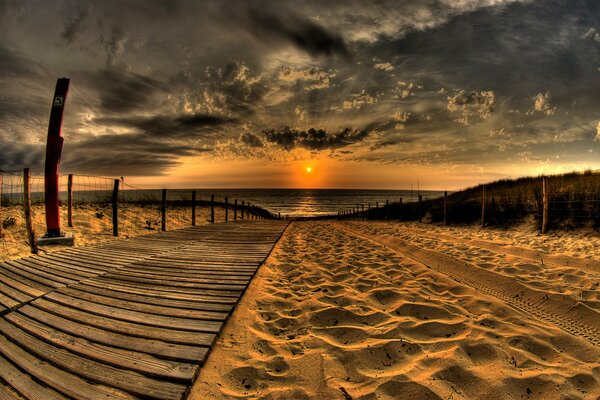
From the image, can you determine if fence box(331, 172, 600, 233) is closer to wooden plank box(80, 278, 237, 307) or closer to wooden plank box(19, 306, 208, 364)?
wooden plank box(80, 278, 237, 307)

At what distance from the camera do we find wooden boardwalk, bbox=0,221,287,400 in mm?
2051

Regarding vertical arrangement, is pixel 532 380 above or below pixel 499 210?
below

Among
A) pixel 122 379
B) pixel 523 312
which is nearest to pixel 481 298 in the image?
pixel 523 312

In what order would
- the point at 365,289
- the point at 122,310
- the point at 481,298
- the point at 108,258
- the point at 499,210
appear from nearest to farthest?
the point at 122,310
the point at 481,298
the point at 365,289
the point at 108,258
the point at 499,210

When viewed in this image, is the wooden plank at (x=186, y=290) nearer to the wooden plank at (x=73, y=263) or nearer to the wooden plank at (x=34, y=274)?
the wooden plank at (x=34, y=274)

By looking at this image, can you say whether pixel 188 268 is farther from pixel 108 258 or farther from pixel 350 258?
pixel 350 258

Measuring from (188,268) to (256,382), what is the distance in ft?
10.6

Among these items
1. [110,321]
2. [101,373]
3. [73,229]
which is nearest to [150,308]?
[110,321]

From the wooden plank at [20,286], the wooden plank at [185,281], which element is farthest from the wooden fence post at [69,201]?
the wooden plank at [185,281]

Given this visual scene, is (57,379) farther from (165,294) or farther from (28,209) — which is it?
(28,209)

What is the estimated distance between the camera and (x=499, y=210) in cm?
1185

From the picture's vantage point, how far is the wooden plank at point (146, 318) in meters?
2.83

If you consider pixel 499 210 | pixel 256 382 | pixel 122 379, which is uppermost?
pixel 499 210

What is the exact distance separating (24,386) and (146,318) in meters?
1.06
